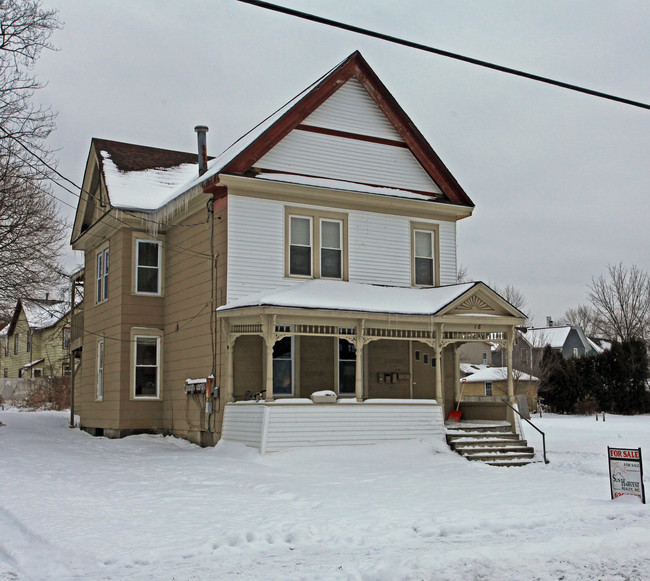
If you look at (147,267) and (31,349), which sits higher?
(147,267)

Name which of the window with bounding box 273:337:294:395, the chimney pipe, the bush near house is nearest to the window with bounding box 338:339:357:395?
the window with bounding box 273:337:294:395

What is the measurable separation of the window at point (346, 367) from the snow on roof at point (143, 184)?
5829 millimetres

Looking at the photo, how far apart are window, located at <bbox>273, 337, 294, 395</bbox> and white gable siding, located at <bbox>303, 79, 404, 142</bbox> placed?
216 inches

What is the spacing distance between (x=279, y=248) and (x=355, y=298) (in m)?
2.24

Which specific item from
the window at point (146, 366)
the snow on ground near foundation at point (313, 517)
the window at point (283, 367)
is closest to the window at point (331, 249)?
the window at point (283, 367)

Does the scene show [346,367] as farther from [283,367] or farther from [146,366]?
[146,366]

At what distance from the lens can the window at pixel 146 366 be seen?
21.4 m

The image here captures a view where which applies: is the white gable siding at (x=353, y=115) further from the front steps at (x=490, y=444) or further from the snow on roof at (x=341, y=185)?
the front steps at (x=490, y=444)

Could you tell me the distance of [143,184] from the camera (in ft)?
74.8

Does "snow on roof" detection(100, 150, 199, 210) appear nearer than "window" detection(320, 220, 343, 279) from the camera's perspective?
No

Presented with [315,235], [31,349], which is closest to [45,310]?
[315,235]

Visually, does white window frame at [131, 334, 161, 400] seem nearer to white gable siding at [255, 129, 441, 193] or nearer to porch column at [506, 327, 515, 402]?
white gable siding at [255, 129, 441, 193]

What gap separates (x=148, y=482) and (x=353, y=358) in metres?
7.71

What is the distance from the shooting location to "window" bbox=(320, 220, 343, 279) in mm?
19469
